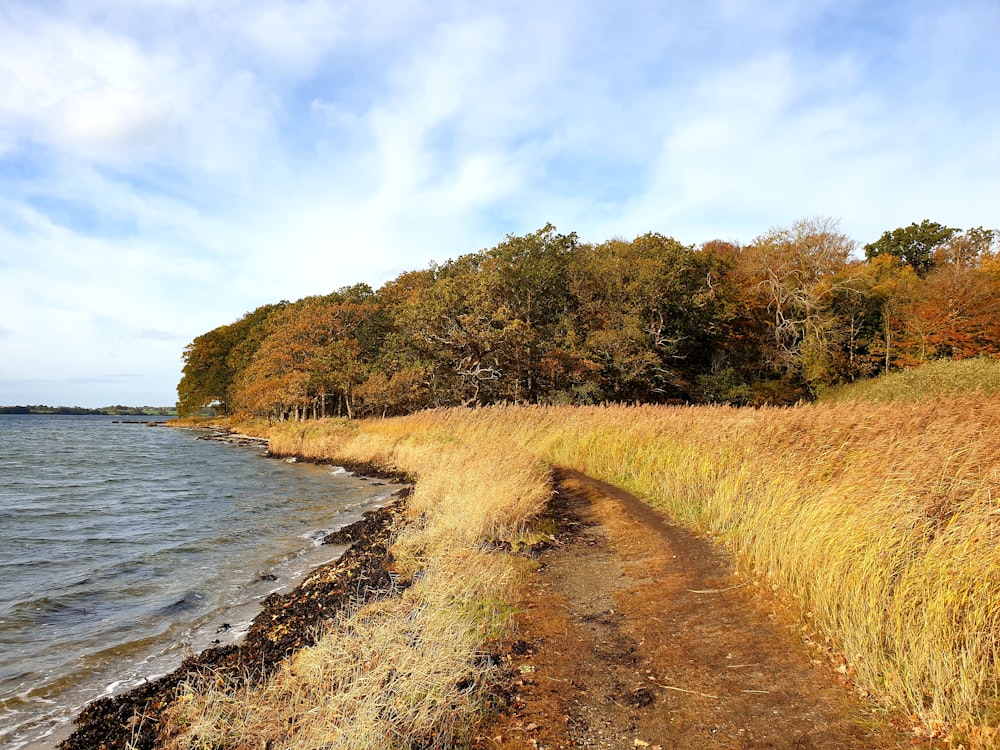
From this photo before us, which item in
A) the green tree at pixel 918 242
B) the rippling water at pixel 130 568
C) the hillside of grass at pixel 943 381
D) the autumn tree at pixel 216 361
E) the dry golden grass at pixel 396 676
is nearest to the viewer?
the dry golden grass at pixel 396 676

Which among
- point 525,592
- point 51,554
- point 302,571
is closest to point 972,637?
point 525,592

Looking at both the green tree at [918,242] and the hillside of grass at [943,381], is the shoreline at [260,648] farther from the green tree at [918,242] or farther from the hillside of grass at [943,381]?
the green tree at [918,242]

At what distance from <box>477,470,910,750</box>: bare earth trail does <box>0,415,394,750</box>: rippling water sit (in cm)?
453

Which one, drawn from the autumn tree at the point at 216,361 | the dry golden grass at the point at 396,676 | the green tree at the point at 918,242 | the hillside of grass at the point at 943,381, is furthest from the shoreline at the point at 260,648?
the autumn tree at the point at 216,361

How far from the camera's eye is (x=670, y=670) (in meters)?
4.50

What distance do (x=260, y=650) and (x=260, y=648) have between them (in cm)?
7

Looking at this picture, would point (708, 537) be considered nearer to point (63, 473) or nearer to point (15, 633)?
point (15, 633)

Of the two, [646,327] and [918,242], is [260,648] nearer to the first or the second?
[646,327]

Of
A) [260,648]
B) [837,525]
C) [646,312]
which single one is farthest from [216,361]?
[837,525]

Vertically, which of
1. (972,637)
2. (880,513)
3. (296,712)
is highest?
(880,513)

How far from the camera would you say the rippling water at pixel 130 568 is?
6379 millimetres

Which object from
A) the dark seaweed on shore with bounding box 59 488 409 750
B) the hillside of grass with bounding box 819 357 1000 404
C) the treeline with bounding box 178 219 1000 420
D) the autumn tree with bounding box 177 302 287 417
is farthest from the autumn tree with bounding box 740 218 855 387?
the autumn tree with bounding box 177 302 287 417

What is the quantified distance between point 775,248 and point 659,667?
4421 cm

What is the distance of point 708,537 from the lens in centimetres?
795
